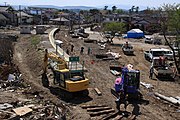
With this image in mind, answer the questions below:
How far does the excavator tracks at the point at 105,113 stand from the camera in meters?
14.3

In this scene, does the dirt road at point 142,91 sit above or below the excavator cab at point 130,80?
below

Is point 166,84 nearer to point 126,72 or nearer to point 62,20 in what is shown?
point 126,72

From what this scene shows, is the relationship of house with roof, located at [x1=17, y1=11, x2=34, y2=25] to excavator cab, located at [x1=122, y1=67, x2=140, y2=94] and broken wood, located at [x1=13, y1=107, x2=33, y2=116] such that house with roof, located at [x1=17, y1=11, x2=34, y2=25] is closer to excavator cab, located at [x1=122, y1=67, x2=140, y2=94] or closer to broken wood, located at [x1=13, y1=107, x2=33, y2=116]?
excavator cab, located at [x1=122, y1=67, x2=140, y2=94]

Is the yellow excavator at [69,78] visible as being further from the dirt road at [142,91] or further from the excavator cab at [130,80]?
the excavator cab at [130,80]

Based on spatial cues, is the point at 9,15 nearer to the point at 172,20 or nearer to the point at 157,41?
the point at 157,41

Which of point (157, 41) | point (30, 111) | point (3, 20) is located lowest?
point (157, 41)

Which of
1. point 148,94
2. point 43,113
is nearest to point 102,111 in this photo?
point 43,113

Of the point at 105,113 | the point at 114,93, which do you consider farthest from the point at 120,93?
the point at 105,113

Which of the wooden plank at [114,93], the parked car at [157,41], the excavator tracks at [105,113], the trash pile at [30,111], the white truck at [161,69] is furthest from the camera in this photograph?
the parked car at [157,41]

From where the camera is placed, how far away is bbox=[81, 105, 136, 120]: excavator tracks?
47.0 ft

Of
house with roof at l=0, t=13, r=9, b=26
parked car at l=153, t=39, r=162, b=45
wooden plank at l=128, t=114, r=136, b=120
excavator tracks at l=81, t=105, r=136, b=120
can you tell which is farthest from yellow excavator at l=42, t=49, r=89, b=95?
house with roof at l=0, t=13, r=9, b=26

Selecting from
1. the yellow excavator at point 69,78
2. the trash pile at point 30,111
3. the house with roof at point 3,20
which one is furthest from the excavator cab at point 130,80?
the house with roof at point 3,20

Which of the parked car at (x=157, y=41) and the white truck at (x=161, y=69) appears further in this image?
the parked car at (x=157, y=41)

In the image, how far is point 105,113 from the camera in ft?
48.9
